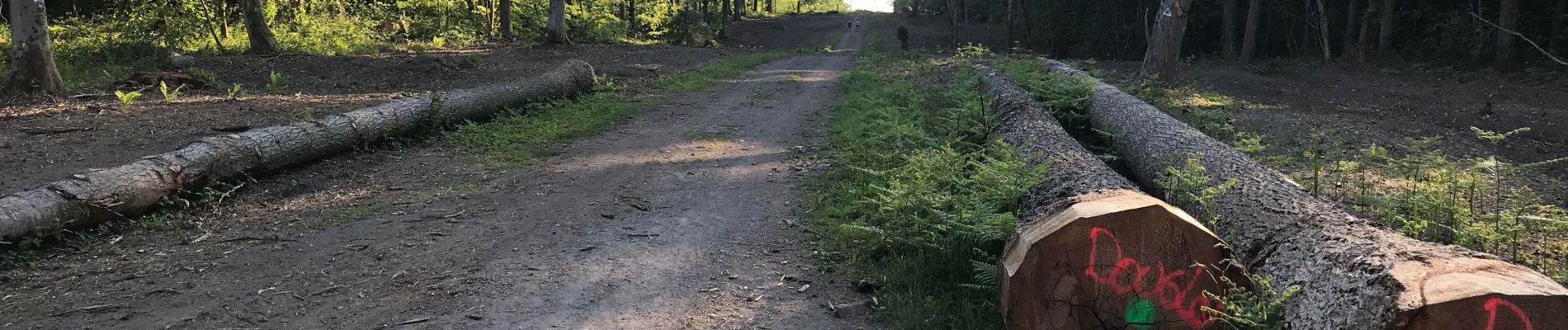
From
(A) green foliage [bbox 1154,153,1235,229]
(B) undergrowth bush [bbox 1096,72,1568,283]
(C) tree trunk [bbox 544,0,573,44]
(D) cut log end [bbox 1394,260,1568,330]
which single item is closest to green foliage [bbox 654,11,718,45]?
(C) tree trunk [bbox 544,0,573,44]

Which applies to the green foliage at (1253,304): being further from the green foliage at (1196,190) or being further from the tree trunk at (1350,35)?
the tree trunk at (1350,35)

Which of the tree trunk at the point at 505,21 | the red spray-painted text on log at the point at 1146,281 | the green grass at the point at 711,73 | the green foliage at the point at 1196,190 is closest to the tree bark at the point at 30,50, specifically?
the green grass at the point at 711,73

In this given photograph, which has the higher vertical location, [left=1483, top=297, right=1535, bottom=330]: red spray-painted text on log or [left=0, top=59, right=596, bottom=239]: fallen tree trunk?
[left=1483, top=297, right=1535, bottom=330]: red spray-painted text on log

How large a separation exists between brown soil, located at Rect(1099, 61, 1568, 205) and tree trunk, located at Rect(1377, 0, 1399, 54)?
1.96 metres

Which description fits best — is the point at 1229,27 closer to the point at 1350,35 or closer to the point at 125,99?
the point at 1350,35

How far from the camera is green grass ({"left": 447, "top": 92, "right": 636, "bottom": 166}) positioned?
350 inches

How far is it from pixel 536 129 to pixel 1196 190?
7.53m

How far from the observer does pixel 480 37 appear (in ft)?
81.3

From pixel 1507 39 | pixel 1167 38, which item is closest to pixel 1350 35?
pixel 1507 39

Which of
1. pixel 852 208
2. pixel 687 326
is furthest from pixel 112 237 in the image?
pixel 852 208

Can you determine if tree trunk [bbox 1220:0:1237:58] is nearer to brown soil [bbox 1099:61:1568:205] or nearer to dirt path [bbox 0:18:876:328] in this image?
brown soil [bbox 1099:61:1568:205]

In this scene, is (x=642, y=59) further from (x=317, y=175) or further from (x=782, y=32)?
(x=782, y=32)

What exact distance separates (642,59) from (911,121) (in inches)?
470

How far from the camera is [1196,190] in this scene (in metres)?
5.23
